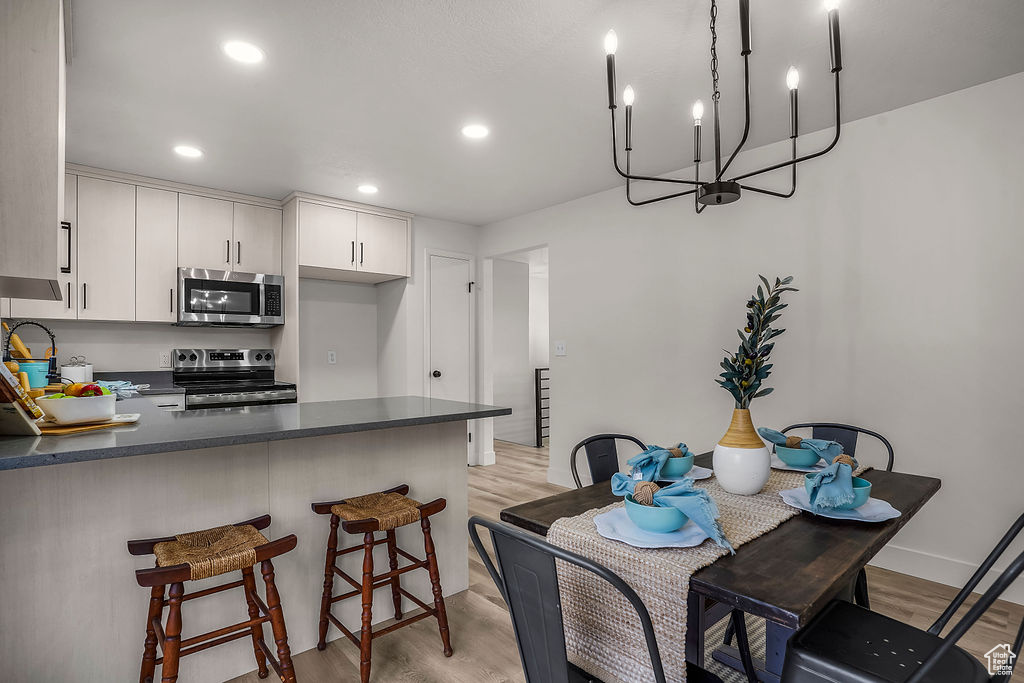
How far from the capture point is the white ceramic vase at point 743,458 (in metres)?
1.51

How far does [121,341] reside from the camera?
3811mm

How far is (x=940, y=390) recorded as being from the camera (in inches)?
101

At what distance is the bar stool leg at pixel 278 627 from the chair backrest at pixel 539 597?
84 cm

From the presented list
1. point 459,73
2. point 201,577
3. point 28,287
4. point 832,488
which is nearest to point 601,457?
point 832,488

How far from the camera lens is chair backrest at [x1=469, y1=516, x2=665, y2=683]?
3.19 feet

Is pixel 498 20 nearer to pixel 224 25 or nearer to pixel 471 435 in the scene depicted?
pixel 224 25

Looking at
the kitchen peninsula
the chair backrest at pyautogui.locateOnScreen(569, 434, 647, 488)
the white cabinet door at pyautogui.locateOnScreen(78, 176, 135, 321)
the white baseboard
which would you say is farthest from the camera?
the white cabinet door at pyautogui.locateOnScreen(78, 176, 135, 321)

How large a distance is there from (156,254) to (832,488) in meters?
4.20

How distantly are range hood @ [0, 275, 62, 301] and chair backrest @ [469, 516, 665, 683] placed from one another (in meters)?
1.50

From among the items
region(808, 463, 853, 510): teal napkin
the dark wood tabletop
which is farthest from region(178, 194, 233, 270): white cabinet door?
region(808, 463, 853, 510): teal napkin

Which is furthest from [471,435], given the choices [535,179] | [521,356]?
[535,179]

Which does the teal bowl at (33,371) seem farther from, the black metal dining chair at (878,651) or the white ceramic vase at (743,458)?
the black metal dining chair at (878,651)

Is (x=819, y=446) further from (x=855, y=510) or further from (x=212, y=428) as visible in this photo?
(x=212, y=428)

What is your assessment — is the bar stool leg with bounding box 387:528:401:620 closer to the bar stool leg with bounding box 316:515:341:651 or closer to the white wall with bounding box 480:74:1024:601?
the bar stool leg with bounding box 316:515:341:651
